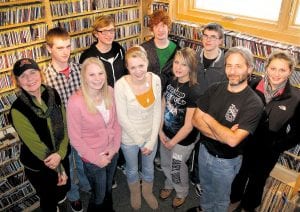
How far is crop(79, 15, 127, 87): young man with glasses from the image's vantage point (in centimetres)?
310

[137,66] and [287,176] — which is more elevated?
[137,66]

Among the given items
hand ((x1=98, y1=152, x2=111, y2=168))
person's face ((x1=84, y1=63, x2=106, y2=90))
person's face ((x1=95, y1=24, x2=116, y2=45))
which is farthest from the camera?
person's face ((x1=95, y1=24, x2=116, y2=45))

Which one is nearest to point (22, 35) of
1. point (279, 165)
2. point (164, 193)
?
point (164, 193)

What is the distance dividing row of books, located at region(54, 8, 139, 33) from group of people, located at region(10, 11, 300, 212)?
0.96 meters

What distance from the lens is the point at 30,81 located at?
224 cm

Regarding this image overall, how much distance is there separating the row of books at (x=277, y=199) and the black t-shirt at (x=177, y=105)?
4.04 feet

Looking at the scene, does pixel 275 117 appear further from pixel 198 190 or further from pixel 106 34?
pixel 106 34

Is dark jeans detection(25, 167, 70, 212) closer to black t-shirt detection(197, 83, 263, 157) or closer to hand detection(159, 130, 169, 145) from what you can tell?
hand detection(159, 130, 169, 145)

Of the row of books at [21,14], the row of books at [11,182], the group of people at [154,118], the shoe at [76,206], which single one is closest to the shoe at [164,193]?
the group of people at [154,118]

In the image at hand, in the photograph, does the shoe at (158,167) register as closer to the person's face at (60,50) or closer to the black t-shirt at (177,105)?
the black t-shirt at (177,105)

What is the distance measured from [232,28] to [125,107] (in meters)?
2.12

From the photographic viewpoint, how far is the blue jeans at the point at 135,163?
286 centimetres

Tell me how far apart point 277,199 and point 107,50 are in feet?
8.62

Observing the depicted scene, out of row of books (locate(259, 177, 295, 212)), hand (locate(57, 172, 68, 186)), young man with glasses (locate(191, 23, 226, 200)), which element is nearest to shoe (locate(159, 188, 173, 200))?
row of books (locate(259, 177, 295, 212))
